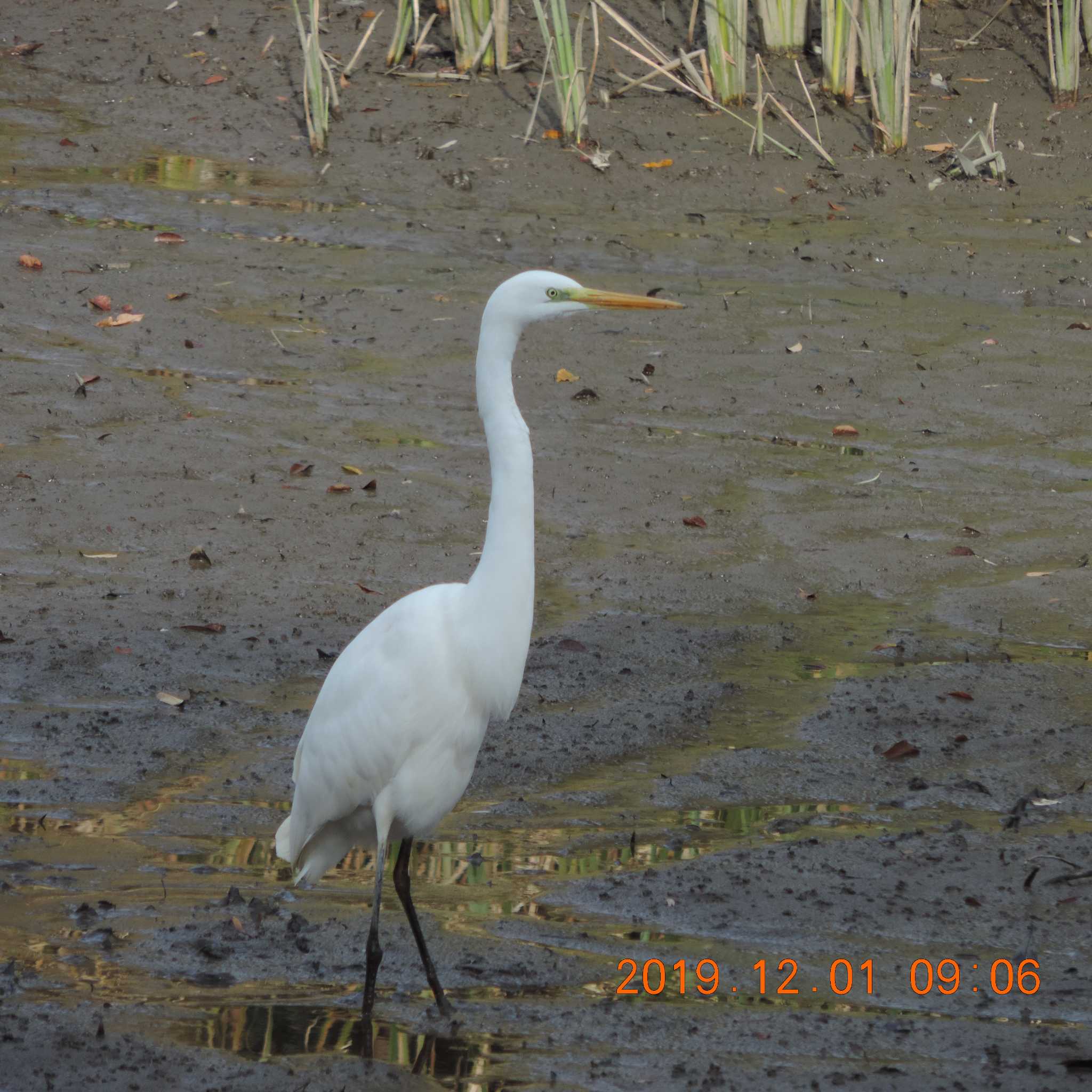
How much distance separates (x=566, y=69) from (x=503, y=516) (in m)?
6.55

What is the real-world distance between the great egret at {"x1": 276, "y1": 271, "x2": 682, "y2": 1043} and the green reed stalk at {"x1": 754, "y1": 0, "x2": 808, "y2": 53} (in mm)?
7733

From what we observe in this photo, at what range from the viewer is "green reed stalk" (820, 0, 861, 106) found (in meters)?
9.98

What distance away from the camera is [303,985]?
3.60m

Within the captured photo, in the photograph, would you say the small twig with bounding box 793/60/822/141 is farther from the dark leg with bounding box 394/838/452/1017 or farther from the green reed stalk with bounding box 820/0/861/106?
the dark leg with bounding box 394/838/452/1017

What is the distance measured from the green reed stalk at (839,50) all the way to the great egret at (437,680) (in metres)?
7.18

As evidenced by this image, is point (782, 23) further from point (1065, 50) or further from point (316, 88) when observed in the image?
point (316, 88)

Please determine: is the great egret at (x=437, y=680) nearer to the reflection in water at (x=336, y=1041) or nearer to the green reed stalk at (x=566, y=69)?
the reflection in water at (x=336, y=1041)

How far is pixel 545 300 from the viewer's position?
11.6 feet

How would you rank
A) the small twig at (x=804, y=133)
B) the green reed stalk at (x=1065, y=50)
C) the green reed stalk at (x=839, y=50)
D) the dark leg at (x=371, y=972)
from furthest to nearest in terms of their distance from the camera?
the green reed stalk at (x=1065, y=50) → the green reed stalk at (x=839, y=50) → the small twig at (x=804, y=133) → the dark leg at (x=371, y=972)

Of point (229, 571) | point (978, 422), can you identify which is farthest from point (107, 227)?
point (978, 422)

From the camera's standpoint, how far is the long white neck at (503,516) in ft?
11.4

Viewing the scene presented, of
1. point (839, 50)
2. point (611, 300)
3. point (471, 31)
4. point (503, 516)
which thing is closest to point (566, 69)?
point (471, 31)
